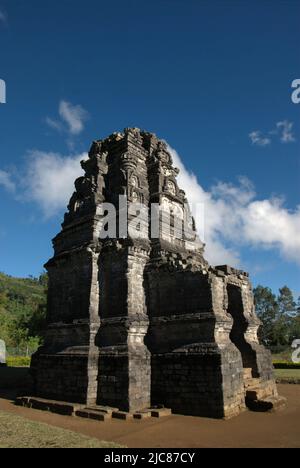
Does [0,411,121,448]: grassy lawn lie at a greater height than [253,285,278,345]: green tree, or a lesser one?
lesser

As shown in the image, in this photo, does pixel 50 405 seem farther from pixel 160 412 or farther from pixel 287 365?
pixel 287 365

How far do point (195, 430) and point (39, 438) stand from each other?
3805mm

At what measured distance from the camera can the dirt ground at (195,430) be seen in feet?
25.2

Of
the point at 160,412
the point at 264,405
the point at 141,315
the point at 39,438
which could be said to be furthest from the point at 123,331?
the point at 264,405

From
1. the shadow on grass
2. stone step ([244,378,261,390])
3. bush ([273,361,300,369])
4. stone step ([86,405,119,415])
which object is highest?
stone step ([244,378,261,390])

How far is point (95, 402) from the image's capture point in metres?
11.2

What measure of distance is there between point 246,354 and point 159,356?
3.94 meters

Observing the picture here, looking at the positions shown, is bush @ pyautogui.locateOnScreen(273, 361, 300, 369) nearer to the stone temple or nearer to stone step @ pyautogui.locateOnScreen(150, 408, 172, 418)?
the stone temple

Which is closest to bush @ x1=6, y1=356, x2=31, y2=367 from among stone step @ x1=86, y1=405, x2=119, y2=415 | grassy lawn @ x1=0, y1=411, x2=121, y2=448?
stone step @ x1=86, y1=405, x2=119, y2=415

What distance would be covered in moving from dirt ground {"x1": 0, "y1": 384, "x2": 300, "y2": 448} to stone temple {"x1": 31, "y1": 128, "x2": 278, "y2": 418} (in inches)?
25.2

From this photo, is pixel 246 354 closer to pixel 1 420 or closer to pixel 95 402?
pixel 95 402

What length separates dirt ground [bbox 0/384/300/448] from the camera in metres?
7.69

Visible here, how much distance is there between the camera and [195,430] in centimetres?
862

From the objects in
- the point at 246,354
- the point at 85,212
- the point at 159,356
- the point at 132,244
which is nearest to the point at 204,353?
the point at 159,356
